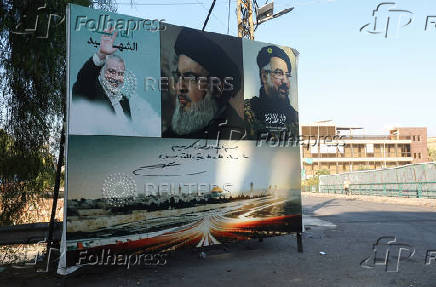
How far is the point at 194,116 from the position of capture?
20.2 ft

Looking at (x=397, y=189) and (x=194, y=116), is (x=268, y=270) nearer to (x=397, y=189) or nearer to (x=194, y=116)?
(x=194, y=116)

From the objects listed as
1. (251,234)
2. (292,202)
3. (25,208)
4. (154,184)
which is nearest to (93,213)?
(154,184)

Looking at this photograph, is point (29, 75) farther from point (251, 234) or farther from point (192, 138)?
point (251, 234)

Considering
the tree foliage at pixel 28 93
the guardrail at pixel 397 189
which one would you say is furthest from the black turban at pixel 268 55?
the guardrail at pixel 397 189

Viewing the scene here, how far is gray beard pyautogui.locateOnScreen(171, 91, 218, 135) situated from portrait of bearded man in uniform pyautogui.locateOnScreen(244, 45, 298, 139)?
0.82 m

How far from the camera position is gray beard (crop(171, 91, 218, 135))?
5.97 metres

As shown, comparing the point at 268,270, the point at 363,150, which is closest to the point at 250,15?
the point at 268,270

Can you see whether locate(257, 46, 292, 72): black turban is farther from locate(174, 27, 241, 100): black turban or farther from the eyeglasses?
locate(174, 27, 241, 100): black turban

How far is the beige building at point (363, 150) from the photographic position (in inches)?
3287

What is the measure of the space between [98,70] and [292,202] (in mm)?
4629

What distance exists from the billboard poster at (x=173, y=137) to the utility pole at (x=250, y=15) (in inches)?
488

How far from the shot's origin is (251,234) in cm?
661

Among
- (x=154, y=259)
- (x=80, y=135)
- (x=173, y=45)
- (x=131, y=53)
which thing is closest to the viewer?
(x=80, y=135)

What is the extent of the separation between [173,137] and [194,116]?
0.58 metres
